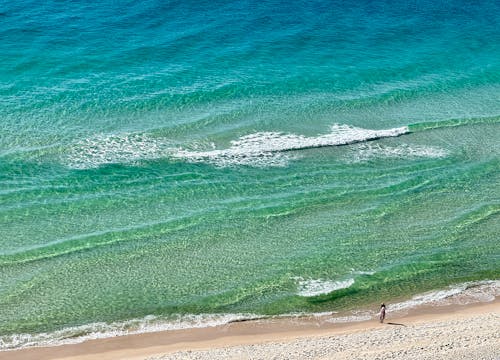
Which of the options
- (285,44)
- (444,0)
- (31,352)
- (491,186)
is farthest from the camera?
(444,0)

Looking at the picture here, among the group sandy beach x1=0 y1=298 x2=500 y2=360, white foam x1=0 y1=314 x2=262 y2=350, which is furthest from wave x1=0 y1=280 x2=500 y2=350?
sandy beach x1=0 y1=298 x2=500 y2=360

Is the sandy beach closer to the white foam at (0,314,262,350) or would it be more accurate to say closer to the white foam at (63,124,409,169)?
the white foam at (0,314,262,350)

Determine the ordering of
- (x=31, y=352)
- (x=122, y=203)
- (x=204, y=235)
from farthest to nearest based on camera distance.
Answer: (x=122, y=203)
(x=204, y=235)
(x=31, y=352)

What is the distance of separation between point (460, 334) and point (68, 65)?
38.9 metres

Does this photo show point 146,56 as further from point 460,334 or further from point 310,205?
point 460,334

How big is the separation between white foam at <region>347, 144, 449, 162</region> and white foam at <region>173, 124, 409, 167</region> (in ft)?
3.92

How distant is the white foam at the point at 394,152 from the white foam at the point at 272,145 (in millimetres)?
1194

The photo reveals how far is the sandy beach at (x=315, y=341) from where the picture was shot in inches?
1216

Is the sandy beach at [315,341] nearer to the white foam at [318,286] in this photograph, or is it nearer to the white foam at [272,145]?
the white foam at [318,286]

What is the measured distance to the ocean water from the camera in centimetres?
3628

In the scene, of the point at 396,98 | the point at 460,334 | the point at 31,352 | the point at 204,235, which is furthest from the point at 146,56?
the point at 460,334

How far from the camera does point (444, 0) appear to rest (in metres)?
74.4

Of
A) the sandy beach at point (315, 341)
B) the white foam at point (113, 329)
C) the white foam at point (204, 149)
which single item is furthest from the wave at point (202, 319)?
the white foam at point (204, 149)

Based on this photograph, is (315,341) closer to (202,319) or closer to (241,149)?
(202,319)
